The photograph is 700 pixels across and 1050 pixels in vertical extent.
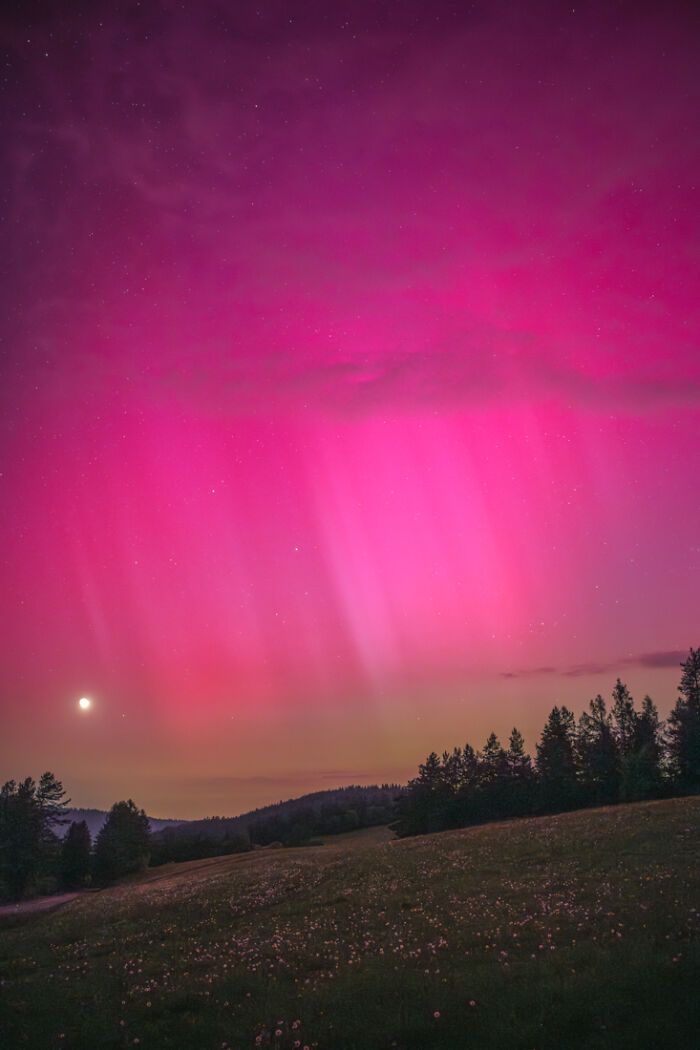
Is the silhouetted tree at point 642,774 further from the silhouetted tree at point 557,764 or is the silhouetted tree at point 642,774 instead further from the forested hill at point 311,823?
the forested hill at point 311,823

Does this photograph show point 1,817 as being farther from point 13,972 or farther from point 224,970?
point 224,970

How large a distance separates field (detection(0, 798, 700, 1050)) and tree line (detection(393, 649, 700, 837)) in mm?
Answer: 55253

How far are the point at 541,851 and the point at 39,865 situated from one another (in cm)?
7653

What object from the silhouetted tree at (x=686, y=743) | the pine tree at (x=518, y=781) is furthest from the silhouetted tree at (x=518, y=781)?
the silhouetted tree at (x=686, y=743)

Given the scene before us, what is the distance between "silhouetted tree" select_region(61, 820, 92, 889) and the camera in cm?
8569

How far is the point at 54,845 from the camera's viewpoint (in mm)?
80500

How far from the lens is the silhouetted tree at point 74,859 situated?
85.7 meters

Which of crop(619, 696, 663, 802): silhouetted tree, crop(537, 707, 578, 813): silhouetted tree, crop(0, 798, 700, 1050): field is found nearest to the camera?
crop(0, 798, 700, 1050): field

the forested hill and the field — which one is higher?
the field

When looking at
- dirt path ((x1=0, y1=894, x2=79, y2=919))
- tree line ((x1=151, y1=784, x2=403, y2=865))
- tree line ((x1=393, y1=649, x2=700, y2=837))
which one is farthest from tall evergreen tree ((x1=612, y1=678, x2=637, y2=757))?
dirt path ((x1=0, y1=894, x2=79, y2=919))

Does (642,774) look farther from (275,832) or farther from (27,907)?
(275,832)

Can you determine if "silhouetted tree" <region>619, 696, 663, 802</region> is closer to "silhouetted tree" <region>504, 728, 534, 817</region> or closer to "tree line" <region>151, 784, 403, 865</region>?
"silhouetted tree" <region>504, 728, 534, 817</region>

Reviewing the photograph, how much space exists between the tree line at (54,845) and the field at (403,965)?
201ft

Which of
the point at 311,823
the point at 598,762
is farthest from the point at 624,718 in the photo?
the point at 311,823
